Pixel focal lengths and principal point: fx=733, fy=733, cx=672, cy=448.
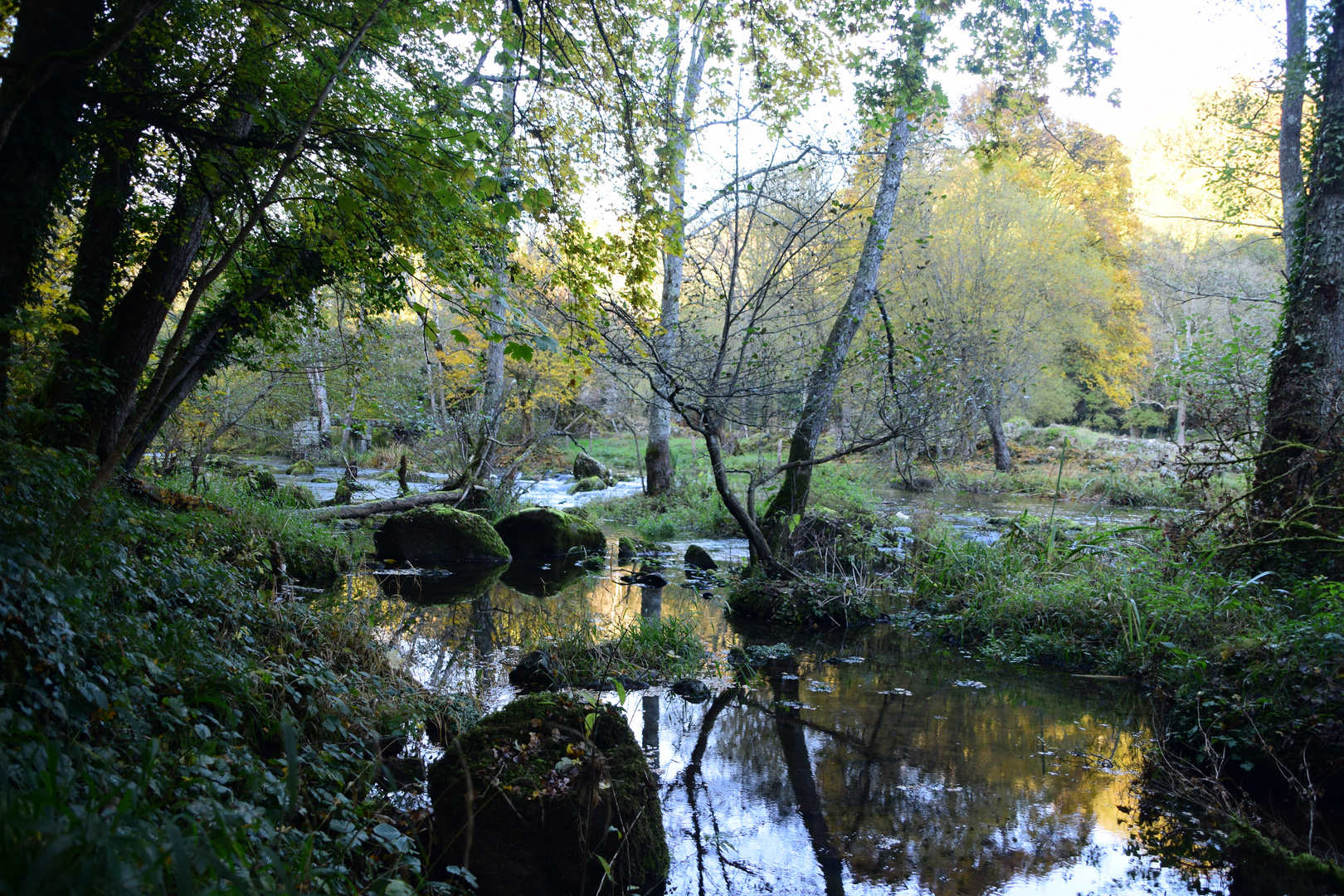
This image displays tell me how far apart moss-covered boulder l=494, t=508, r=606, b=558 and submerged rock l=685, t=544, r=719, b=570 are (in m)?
1.66

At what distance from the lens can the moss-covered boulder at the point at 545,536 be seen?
12.0 metres

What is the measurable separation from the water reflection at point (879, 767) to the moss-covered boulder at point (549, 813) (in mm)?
429

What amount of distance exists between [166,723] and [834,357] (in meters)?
7.92

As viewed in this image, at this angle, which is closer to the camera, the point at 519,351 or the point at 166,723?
the point at 166,723

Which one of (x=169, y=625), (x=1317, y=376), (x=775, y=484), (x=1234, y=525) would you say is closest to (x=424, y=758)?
(x=169, y=625)

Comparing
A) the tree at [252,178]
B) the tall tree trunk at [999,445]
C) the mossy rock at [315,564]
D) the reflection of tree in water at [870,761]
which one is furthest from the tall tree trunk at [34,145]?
the tall tree trunk at [999,445]

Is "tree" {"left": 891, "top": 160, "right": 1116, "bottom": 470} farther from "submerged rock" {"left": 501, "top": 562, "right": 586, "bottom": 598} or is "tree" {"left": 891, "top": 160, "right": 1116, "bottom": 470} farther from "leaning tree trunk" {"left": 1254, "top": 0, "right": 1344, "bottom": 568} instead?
"submerged rock" {"left": 501, "top": 562, "right": 586, "bottom": 598}

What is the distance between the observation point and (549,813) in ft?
10.4


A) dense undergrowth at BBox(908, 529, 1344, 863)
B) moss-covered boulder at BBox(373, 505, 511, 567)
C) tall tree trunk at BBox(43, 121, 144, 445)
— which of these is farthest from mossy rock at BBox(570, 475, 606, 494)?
tall tree trunk at BBox(43, 121, 144, 445)

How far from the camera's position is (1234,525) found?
707cm

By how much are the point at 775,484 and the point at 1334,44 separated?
32.4 feet

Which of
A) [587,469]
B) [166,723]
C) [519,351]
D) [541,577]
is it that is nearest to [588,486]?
[587,469]

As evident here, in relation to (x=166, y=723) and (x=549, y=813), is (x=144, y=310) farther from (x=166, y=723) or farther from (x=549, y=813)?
(x=549, y=813)

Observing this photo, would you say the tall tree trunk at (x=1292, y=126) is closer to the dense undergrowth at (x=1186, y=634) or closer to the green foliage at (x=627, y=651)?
the dense undergrowth at (x=1186, y=634)
